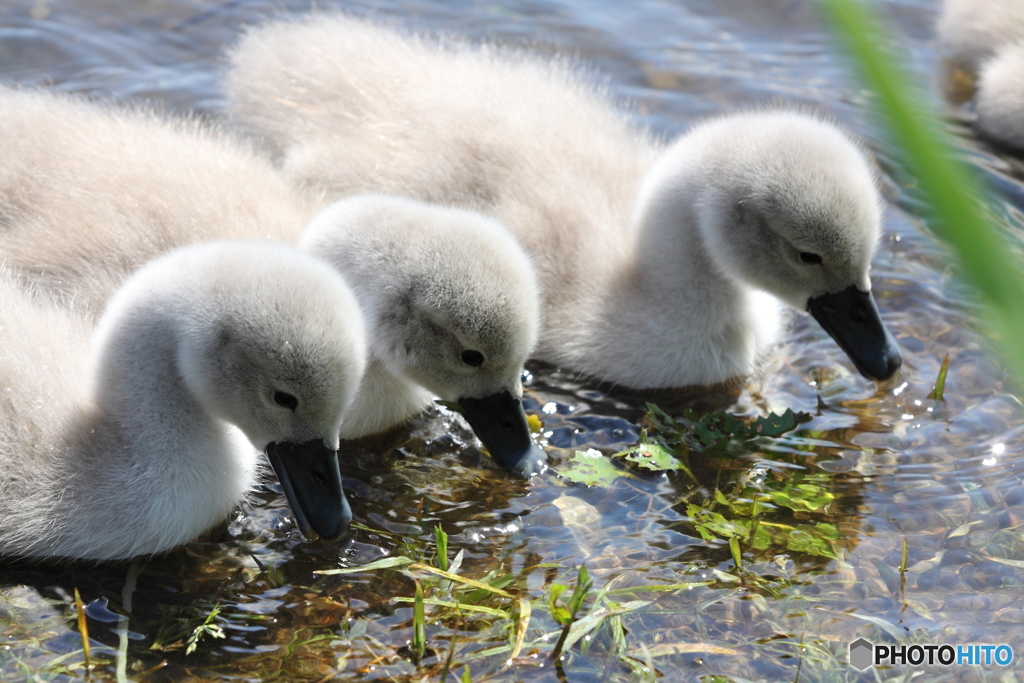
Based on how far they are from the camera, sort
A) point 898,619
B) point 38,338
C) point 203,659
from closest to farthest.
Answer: point 203,659 → point 898,619 → point 38,338

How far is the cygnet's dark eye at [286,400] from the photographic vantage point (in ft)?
9.39

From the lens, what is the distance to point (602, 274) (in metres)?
4.11

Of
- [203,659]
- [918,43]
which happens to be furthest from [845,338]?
[918,43]

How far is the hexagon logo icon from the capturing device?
2651 millimetres

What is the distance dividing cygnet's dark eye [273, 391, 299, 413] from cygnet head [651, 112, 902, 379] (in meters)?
1.77

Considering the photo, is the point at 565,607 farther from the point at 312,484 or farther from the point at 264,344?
the point at 264,344

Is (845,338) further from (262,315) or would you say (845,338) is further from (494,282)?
(262,315)

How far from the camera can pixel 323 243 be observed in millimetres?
3373

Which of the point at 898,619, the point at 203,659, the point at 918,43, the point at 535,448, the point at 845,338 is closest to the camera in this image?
the point at 203,659

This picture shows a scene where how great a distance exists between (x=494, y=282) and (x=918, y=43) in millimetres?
4732

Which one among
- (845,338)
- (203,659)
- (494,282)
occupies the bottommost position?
(203,659)

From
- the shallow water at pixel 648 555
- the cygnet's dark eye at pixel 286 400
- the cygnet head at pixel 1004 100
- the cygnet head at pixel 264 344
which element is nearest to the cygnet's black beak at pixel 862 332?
A: the shallow water at pixel 648 555

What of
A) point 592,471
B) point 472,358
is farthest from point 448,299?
point 592,471

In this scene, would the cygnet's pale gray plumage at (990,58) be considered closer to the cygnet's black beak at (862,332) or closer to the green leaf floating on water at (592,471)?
the cygnet's black beak at (862,332)
